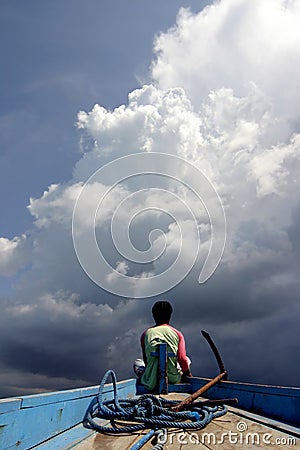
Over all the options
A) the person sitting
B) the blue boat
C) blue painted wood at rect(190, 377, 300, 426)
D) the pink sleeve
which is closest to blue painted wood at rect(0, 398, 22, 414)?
the blue boat

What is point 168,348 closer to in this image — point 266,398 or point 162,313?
point 162,313

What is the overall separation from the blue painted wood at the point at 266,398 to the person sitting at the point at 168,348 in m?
1.27

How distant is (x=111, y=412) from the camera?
481 cm

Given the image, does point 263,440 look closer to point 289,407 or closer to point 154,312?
point 289,407

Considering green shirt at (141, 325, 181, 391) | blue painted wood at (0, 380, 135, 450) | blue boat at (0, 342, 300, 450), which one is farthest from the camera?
green shirt at (141, 325, 181, 391)

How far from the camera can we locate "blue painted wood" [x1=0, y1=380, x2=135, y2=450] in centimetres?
319

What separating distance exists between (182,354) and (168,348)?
0.70 metres

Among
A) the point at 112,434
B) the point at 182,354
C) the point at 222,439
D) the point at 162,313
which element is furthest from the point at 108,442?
the point at 162,313

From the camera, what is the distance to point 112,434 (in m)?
4.36

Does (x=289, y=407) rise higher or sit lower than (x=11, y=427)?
higher

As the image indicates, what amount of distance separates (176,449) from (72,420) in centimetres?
155

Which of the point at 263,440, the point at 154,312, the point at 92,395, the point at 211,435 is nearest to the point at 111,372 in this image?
the point at 92,395

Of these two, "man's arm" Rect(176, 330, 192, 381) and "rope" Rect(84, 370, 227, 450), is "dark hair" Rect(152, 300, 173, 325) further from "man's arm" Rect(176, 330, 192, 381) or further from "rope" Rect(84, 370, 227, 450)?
"rope" Rect(84, 370, 227, 450)

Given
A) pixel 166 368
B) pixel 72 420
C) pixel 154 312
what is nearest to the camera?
pixel 72 420
